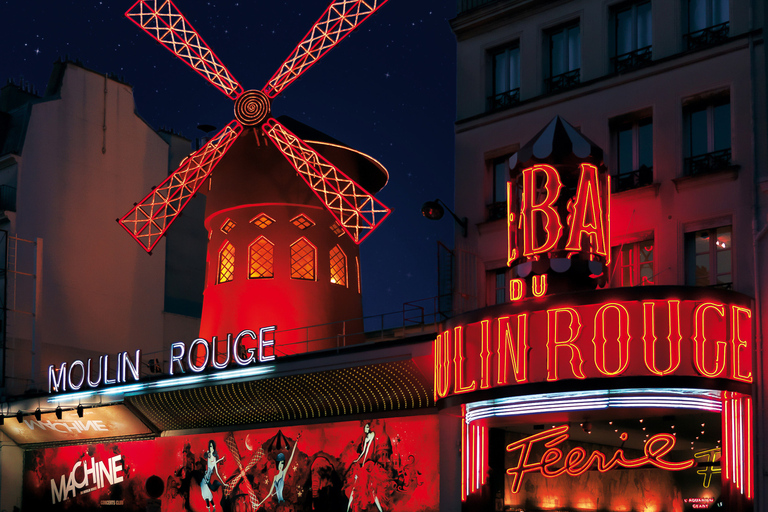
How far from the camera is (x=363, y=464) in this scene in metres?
14.9

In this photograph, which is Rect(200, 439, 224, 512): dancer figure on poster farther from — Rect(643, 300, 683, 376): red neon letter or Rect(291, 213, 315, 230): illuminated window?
Rect(643, 300, 683, 376): red neon letter

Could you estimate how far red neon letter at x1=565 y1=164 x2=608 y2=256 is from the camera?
464 inches

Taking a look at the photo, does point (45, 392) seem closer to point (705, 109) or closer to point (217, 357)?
point (217, 357)

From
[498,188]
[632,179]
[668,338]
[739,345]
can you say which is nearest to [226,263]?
[498,188]

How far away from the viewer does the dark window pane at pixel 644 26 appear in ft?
42.7

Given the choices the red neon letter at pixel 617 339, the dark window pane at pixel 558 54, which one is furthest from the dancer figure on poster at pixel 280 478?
the dark window pane at pixel 558 54

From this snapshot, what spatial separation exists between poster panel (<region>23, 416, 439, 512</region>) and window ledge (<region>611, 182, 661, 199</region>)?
4139 mm

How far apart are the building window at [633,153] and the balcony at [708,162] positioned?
0.54 m

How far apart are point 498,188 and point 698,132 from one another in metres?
3.07

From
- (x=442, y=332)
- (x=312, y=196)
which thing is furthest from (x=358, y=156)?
(x=442, y=332)

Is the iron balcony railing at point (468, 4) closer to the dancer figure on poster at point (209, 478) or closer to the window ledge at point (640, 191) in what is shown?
Result: the window ledge at point (640, 191)

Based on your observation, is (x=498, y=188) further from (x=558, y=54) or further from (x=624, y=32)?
(x=624, y=32)

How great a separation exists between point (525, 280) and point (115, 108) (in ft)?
51.1

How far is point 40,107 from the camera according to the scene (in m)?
23.1
